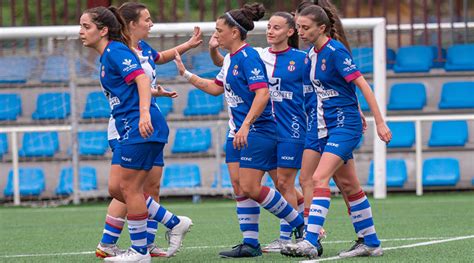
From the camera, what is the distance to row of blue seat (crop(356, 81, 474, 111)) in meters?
16.0

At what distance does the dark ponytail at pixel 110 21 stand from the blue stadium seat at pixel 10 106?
7.85 m

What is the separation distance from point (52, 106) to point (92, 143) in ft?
2.66

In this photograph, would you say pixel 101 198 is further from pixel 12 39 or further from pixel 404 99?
pixel 404 99

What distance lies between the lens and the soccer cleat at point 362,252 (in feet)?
23.6

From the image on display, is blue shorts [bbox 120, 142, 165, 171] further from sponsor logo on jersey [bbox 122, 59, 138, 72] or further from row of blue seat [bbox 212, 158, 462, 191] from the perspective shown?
row of blue seat [bbox 212, 158, 462, 191]

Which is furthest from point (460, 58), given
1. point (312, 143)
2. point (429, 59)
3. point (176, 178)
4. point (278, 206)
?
point (278, 206)

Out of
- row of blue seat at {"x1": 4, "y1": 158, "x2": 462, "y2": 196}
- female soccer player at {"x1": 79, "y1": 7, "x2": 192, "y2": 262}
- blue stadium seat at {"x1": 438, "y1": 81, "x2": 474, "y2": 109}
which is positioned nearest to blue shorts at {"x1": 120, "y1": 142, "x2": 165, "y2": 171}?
female soccer player at {"x1": 79, "y1": 7, "x2": 192, "y2": 262}

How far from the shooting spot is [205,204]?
14297mm

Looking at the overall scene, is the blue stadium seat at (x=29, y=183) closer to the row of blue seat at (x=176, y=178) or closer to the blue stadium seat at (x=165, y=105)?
the row of blue seat at (x=176, y=178)

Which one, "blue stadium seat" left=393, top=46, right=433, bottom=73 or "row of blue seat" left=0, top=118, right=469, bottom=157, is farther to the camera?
"blue stadium seat" left=393, top=46, right=433, bottom=73

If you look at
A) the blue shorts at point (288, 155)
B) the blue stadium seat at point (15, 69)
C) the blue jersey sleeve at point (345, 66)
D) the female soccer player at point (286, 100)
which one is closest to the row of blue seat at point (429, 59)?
the blue stadium seat at point (15, 69)

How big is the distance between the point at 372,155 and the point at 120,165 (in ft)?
27.6

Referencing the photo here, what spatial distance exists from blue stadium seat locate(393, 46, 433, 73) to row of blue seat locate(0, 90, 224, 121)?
130 inches

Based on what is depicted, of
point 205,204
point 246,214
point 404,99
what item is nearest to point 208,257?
point 246,214
